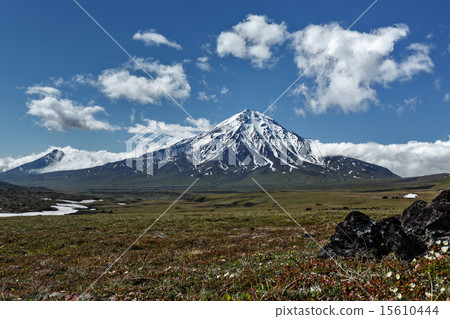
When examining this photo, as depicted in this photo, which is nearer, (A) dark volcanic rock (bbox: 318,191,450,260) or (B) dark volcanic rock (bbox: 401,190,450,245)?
(A) dark volcanic rock (bbox: 318,191,450,260)

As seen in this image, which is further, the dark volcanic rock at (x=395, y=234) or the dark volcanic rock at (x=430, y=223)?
the dark volcanic rock at (x=430, y=223)

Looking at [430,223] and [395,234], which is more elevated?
[430,223]

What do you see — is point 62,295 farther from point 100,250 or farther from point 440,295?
point 100,250

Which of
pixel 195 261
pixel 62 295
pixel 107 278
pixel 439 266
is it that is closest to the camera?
pixel 439 266

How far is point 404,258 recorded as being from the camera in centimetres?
838

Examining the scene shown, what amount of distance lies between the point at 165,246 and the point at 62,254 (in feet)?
22.4

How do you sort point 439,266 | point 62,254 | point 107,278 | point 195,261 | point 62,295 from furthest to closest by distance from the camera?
point 62,254 → point 195,261 → point 107,278 → point 62,295 → point 439,266

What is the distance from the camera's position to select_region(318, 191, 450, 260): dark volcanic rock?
861 centimetres

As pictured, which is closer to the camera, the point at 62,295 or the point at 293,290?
the point at 293,290

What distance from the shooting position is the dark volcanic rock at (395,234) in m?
8.61

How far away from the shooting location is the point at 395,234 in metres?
9.02
